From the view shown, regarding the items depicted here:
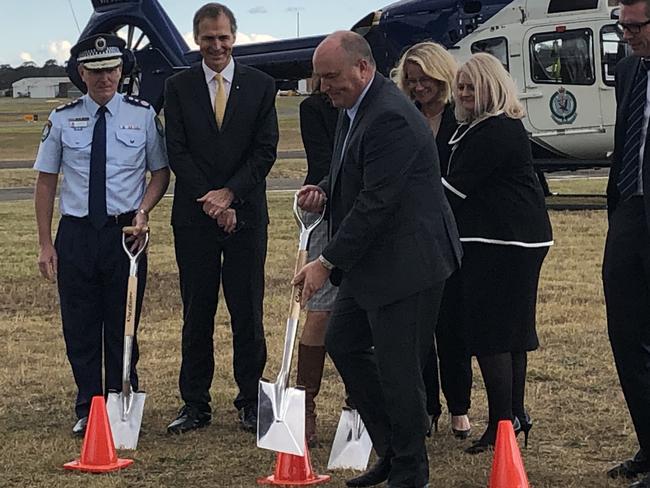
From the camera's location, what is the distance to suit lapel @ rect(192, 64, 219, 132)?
19.3ft

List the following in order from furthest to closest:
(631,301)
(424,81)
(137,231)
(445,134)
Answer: (137,231)
(445,134)
(424,81)
(631,301)

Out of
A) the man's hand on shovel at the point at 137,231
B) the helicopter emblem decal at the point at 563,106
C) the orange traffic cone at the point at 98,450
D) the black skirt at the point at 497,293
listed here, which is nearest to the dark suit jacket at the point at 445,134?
the black skirt at the point at 497,293

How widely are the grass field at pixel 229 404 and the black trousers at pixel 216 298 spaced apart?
26 centimetres

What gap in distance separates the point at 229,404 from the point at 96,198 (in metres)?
1.38

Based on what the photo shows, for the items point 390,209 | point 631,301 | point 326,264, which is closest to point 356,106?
point 390,209

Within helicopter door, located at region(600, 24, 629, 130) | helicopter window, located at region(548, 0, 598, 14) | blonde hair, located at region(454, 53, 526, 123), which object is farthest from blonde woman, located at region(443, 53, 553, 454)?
helicopter window, located at region(548, 0, 598, 14)

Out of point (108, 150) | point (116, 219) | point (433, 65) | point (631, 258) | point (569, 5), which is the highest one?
point (569, 5)

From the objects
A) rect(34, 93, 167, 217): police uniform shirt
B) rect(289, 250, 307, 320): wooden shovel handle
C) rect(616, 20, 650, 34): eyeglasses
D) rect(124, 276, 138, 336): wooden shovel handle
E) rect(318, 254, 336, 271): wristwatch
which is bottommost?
rect(124, 276, 138, 336): wooden shovel handle

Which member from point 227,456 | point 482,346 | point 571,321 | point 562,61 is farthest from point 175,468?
point 562,61

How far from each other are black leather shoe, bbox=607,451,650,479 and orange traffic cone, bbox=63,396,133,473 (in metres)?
2.10

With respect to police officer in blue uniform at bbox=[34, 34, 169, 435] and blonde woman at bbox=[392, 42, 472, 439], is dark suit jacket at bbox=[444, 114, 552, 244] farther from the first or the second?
police officer in blue uniform at bbox=[34, 34, 169, 435]

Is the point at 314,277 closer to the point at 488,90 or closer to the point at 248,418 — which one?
the point at 488,90

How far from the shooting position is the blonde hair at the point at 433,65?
5.39 metres

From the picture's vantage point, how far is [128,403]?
563 centimetres
